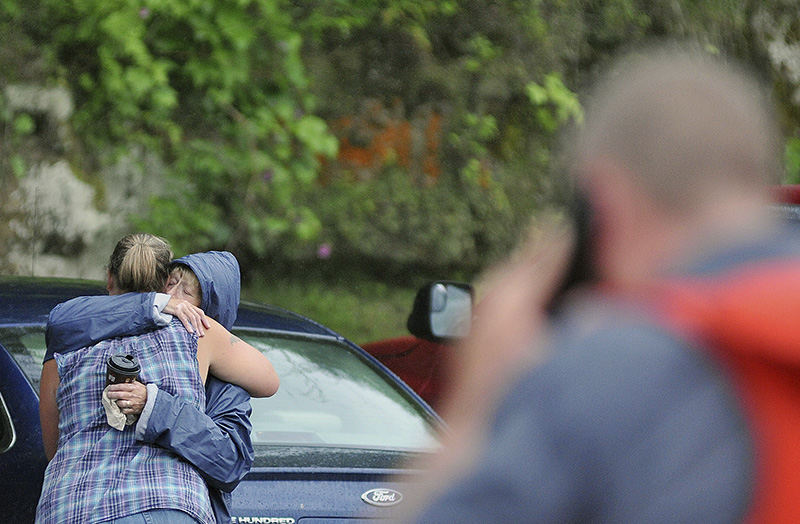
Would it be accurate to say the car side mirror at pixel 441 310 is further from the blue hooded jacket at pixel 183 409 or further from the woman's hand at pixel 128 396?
the woman's hand at pixel 128 396

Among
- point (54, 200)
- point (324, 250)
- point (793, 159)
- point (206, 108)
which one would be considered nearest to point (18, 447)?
point (54, 200)

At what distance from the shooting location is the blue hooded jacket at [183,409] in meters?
2.96

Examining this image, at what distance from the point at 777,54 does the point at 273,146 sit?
520 centimetres

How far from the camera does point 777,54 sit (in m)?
10.5

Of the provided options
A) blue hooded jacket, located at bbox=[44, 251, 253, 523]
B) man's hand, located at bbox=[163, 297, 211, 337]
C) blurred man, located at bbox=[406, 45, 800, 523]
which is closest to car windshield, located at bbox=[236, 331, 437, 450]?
blue hooded jacket, located at bbox=[44, 251, 253, 523]

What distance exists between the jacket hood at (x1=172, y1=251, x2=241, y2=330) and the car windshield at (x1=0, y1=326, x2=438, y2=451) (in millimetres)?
535

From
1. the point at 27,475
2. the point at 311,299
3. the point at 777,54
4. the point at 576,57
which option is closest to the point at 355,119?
the point at 311,299

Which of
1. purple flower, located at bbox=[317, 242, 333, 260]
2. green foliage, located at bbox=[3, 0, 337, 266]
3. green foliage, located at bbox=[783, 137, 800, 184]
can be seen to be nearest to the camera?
green foliage, located at bbox=[3, 0, 337, 266]

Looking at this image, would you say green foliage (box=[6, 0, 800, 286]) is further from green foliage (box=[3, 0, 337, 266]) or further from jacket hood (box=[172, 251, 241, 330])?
jacket hood (box=[172, 251, 241, 330])

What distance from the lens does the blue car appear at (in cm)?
338

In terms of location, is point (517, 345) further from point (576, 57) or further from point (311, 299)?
point (576, 57)

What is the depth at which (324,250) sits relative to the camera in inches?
316

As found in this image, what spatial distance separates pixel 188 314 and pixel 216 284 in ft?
0.58

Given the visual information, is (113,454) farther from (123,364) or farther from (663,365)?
(663,365)
